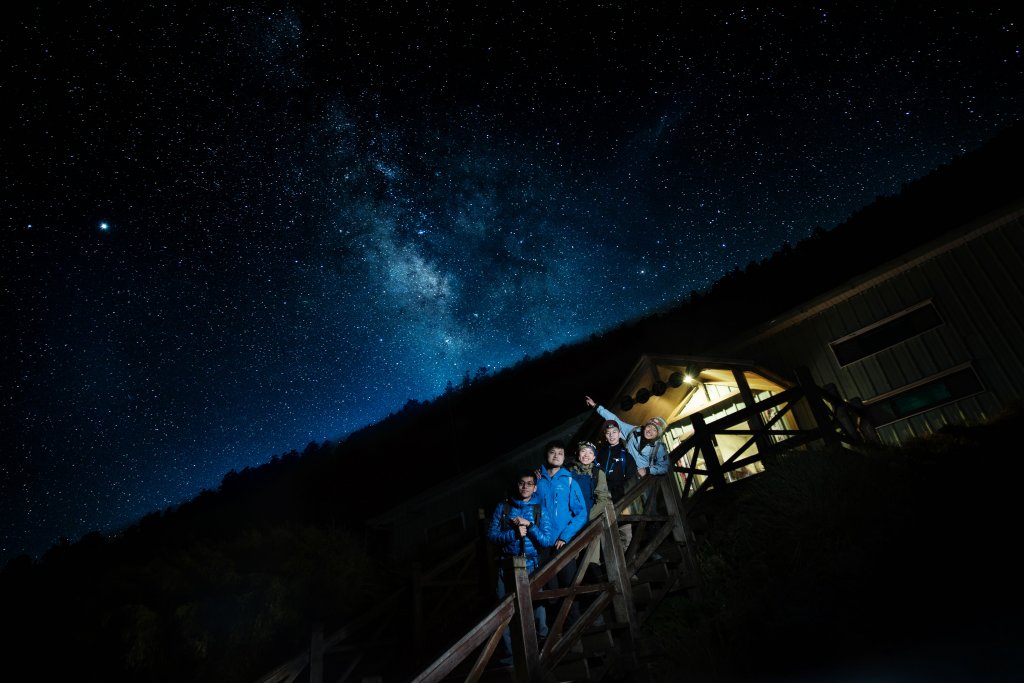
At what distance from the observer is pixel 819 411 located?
7.09 meters

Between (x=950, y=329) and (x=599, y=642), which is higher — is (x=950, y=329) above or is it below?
above

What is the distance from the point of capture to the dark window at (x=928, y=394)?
927 cm

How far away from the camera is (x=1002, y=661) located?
2705 mm

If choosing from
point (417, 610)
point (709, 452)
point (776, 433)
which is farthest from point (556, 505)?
point (417, 610)

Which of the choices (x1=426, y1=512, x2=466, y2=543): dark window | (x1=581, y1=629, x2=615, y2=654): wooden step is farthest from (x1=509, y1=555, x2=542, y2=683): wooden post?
(x1=426, y1=512, x2=466, y2=543): dark window

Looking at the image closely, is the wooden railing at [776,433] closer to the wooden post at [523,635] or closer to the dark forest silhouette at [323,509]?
the wooden post at [523,635]

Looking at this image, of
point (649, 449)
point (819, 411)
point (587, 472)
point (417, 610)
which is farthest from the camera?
point (417, 610)

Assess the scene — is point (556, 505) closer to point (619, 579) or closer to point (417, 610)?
point (619, 579)

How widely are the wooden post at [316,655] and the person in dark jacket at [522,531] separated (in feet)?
14.5

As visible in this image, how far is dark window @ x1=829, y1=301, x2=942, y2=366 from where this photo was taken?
9.98m

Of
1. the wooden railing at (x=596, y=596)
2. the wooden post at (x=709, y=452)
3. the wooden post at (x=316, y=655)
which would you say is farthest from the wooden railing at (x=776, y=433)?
the wooden post at (x=316, y=655)

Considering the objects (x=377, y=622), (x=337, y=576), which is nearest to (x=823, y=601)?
(x=377, y=622)

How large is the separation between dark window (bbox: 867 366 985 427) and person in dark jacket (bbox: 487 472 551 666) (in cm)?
740

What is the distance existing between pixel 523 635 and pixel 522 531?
1.06 m
